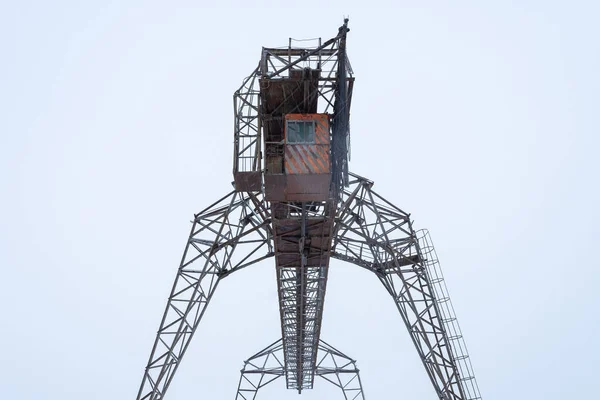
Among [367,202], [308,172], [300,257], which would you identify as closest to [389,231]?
[367,202]

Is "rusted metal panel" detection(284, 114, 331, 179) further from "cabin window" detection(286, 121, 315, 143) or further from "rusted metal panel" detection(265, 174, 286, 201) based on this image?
"rusted metal panel" detection(265, 174, 286, 201)

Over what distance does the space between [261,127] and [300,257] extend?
199 inches

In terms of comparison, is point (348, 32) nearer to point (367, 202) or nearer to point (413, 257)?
point (367, 202)

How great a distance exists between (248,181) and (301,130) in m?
2.06

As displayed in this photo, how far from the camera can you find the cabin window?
53.1 ft

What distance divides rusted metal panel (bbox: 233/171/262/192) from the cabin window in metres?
1.47

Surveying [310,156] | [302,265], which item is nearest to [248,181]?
[310,156]

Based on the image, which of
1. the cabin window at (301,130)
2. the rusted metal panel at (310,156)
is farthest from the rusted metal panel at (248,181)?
the cabin window at (301,130)

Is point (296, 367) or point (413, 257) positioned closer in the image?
point (413, 257)

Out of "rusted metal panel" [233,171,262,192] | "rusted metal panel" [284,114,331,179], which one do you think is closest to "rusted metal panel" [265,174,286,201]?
"rusted metal panel" [284,114,331,179]

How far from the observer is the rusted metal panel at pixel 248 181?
16516mm

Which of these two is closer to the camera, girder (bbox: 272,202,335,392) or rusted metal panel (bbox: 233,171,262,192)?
rusted metal panel (bbox: 233,171,262,192)

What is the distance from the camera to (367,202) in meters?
19.8

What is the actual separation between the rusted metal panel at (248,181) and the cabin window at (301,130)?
1.47m
